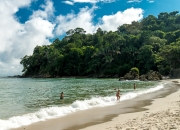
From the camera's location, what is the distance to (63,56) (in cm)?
11931

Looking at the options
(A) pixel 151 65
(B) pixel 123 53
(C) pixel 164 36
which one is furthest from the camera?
(C) pixel 164 36

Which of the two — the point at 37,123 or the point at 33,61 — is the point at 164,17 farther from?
Result: the point at 37,123

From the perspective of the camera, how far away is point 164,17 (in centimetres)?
16838

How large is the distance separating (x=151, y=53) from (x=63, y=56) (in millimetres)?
49611

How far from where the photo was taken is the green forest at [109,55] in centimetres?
8938

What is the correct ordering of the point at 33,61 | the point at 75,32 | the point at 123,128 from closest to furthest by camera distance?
1. the point at 123,128
2. the point at 33,61
3. the point at 75,32

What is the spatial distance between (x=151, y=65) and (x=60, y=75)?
168ft

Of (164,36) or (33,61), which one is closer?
(164,36)

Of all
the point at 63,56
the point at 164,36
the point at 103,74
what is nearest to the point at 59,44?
the point at 63,56

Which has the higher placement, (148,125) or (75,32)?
(75,32)

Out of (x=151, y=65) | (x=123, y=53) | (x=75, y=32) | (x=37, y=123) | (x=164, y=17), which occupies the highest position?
(x=164, y=17)

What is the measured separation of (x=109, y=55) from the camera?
107 metres

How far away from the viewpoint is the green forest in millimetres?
89375

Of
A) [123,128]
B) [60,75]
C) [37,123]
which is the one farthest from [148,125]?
[60,75]
